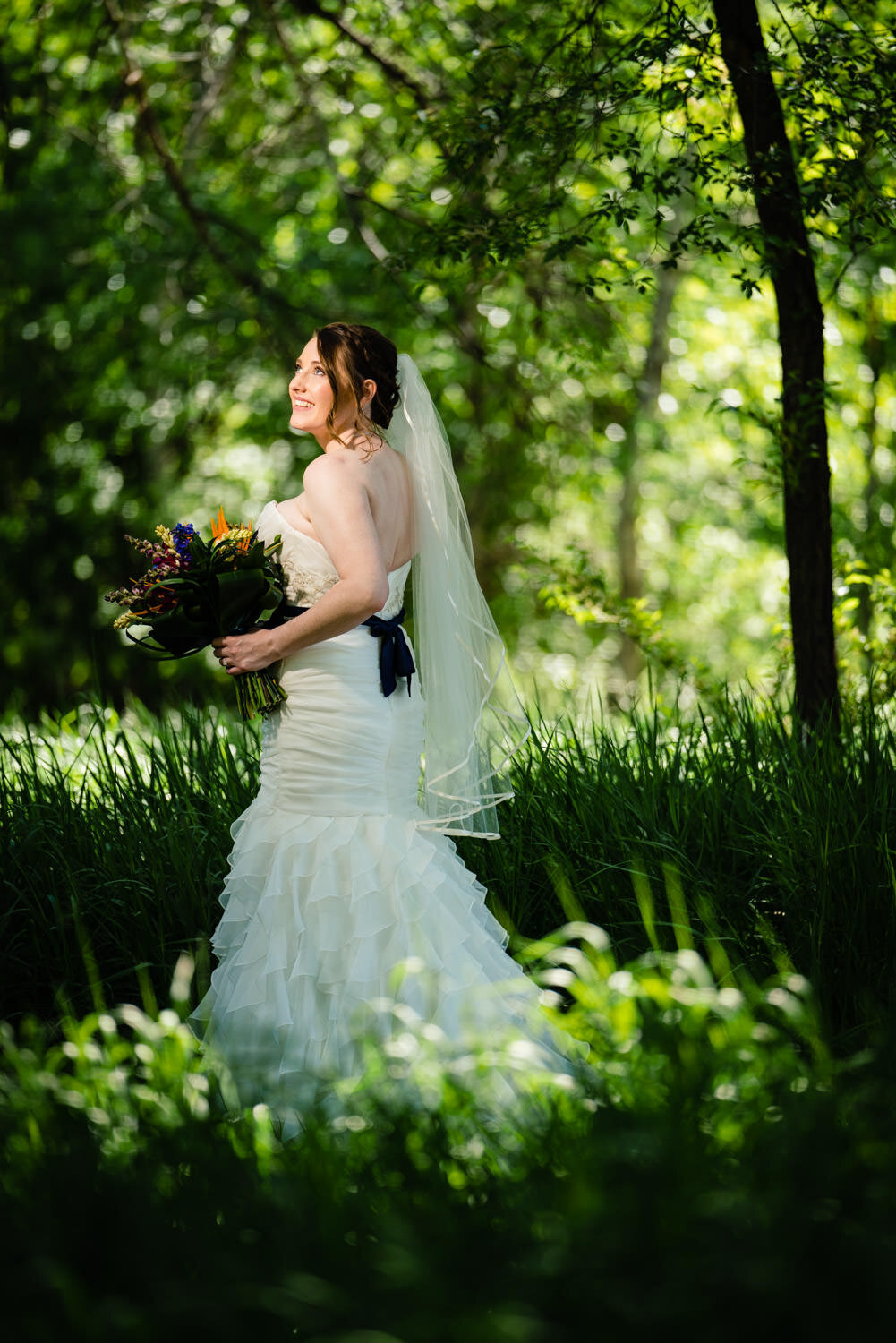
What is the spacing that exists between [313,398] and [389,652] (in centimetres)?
81

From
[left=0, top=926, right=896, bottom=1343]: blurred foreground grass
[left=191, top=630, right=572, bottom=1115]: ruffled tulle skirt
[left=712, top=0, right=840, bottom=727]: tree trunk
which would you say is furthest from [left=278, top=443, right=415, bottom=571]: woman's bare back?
[left=712, top=0, right=840, bottom=727]: tree trunk

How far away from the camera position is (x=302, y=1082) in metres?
3.10

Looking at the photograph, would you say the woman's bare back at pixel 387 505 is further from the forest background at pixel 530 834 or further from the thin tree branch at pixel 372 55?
the thin tree branch at pixel 372 55

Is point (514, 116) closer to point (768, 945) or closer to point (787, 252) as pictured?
point (787, 252)

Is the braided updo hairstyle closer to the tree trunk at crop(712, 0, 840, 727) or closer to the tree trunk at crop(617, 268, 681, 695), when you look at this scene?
the tree trunk at crop(712, 0, 840, 727)

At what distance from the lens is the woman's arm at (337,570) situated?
3312 millimetres

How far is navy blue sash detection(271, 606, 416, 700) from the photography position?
3525 mm

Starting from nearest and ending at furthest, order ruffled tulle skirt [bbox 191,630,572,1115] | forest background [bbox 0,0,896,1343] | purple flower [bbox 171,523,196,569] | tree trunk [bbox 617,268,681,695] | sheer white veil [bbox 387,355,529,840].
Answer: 1. forest background [bbox 0,0,896,1343]
2. ruffled tulle skirt [bbox 191,630,572,1115]
3. purple flower [bbox 171,523,196,569]
4. sheer white veil [bbox 387,355,529,840]
5. tree trunk [bbox 617,268,681,695]

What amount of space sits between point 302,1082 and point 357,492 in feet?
5.40

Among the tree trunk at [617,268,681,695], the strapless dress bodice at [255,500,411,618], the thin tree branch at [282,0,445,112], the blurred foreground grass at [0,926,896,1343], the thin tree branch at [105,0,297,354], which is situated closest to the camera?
the blurred foreground grass at [0,926,896,1343]

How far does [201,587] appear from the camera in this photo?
11.1 feet

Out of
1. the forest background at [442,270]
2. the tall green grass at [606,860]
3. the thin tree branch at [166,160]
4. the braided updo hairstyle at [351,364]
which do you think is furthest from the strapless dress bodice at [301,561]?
the thin tree branch at [166,160]

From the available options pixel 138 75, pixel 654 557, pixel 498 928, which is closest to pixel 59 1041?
pixel 498 928

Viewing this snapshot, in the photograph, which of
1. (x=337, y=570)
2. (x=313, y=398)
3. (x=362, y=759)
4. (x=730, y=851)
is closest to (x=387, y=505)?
(x=337, y=570)
